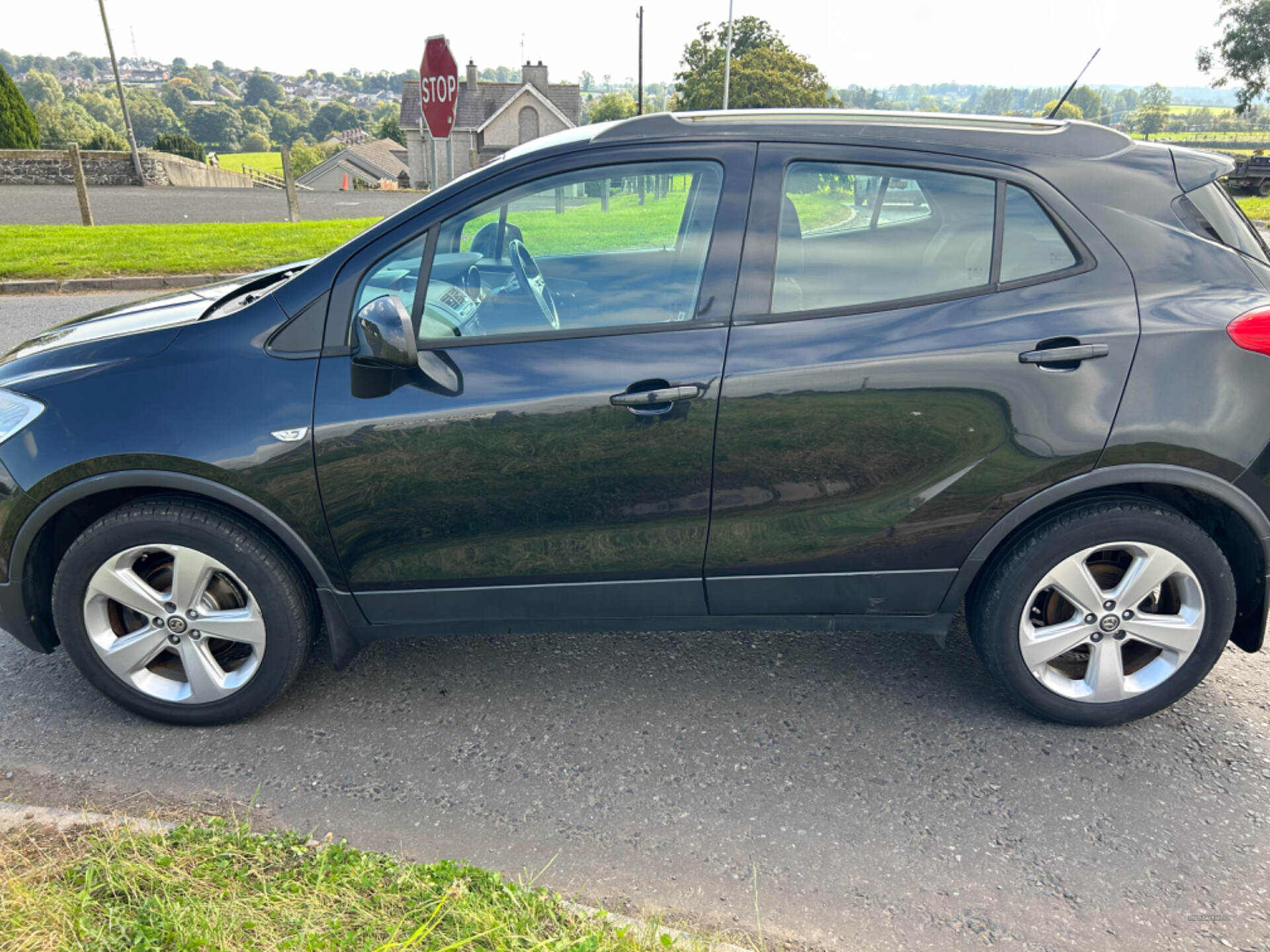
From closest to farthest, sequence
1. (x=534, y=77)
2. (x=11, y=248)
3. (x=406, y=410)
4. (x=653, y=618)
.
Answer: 1. (x=406, y=410)
2. (x=653, y=618)
3. (x=11, y=248)
4. (x=534, y=77)

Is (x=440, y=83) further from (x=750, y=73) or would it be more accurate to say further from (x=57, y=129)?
(x=57, y=129)

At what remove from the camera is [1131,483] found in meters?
2.85

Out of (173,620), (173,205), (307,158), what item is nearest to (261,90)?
(307,158)

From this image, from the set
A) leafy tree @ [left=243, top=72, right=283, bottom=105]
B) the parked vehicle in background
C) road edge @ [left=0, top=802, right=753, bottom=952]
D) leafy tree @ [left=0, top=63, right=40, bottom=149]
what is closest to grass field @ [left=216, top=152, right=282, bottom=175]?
leafy tree @ [left=0, top=63, right=40, bottom=149]

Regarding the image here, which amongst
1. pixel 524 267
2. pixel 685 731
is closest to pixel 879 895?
pixel 685 731

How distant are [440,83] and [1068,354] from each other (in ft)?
26.9

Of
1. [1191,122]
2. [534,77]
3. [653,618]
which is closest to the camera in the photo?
[653,618]

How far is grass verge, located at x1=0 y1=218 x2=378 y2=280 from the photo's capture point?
11.0 m

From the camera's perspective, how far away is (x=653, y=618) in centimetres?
296

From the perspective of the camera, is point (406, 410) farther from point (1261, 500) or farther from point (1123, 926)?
point (1261, 500)

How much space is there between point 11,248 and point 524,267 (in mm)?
12528

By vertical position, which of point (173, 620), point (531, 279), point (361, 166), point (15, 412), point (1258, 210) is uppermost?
point (531, 279)

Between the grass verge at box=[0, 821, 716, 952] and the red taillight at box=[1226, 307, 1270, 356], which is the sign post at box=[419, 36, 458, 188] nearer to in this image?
the red taillight at box=[1226, 307, 1270, 356]

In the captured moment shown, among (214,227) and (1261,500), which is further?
(214,227)
